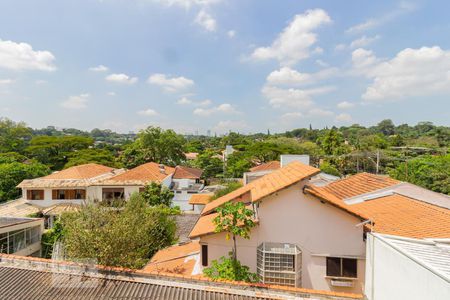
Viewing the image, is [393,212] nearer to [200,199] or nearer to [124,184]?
[200,199]

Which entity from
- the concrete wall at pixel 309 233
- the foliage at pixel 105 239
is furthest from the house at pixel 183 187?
the concrete wall at pixel 309 233

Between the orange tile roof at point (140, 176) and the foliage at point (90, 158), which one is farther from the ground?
the foliage at point (90, 158)

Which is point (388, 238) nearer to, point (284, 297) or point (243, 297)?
point (284, 297)

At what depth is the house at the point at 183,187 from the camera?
33.2 m

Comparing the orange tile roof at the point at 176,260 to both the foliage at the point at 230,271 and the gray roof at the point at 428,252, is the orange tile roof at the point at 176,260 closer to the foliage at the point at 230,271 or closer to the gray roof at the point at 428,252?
the foliage at the point at 230,271

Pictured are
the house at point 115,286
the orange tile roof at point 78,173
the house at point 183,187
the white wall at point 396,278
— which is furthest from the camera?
the house at point 183,187

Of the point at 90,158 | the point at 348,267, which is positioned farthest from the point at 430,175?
the point at 90,158

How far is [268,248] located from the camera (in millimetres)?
9086

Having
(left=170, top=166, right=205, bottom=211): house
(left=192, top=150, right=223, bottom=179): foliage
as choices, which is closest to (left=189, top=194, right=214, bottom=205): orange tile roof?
(left=170, top=166, right=205, bottom=211): house

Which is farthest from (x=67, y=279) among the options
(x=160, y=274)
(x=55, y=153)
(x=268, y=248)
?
(x=55, y=153)

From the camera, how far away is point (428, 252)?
18.9 feet

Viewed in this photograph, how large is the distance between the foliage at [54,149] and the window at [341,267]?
61.0 meters

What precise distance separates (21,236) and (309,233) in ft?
68.4

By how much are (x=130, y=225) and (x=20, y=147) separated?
70.3 meters
